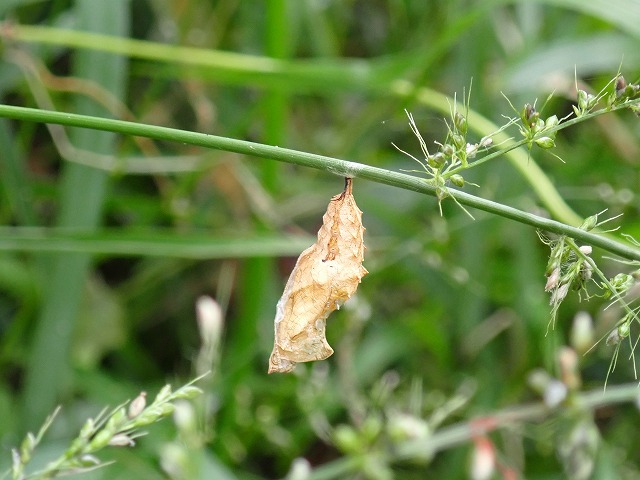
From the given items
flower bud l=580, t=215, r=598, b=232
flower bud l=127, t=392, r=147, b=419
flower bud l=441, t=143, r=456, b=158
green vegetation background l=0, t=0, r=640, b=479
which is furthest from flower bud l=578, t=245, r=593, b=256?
green vegetation background l=0, t=0, r=640, b=479

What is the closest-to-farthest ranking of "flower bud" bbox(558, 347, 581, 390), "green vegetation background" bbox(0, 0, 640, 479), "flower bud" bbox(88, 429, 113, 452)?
1. "flower bud" bbox(88, 429, 113, 452)
2. "flower bud" bbox(558, 347, 581, 390)
3. "green vegetation background" bbox(0, 0, 640, 479)

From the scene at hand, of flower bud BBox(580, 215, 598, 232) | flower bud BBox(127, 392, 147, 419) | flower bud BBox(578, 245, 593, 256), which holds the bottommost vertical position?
flower bud BBox(127, 392, 147, 419)

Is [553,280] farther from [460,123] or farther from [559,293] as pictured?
[460,123]

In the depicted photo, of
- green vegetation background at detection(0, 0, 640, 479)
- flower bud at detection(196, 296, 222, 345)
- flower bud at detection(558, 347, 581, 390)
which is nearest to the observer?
flower bud at detection(196, 296, 222, 345)

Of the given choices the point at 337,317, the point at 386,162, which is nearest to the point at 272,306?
the point at 337,317

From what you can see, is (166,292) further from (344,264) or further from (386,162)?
(344,264)

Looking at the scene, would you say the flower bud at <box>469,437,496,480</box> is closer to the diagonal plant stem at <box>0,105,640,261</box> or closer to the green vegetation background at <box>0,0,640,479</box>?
the green vegetation background at <box>0,0,640,479</box>

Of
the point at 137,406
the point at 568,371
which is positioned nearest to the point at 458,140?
the point at 137,406
